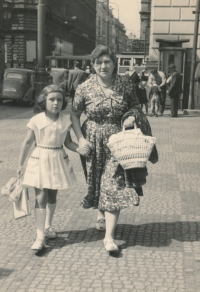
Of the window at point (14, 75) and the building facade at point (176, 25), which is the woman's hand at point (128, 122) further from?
the window at point (14, 75)

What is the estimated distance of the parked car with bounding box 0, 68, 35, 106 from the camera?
76.3 ft

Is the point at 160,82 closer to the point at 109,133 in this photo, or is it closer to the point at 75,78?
the point at 75,78

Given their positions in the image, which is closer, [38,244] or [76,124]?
[38,244]

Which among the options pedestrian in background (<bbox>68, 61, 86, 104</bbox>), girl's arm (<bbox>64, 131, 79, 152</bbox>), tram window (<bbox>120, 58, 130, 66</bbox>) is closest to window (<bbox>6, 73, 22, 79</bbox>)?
pedestrian in background (<bbox>68, 61, 86, 104</bbox>)

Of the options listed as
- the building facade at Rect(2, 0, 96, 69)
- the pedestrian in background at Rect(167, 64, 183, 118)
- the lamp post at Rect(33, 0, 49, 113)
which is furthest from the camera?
the building facade at Rect(2, 0, 96, 69)

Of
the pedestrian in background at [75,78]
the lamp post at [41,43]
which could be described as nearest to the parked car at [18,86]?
the pedestrian in background at [75,78]

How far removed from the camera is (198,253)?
450 centimetres

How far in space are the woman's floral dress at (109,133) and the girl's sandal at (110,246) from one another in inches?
10.0

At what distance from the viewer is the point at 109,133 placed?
4.61 meters

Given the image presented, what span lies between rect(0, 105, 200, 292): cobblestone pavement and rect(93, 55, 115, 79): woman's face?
144 centimetres

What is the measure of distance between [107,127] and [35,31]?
163 ft

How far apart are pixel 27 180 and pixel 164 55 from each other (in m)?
15.8

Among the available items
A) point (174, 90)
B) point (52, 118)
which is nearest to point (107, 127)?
point (52, 118)

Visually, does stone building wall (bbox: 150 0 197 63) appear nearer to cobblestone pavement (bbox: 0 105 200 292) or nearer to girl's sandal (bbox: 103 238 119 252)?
cobblestone pavement (bbox: 0 105 200 292)
